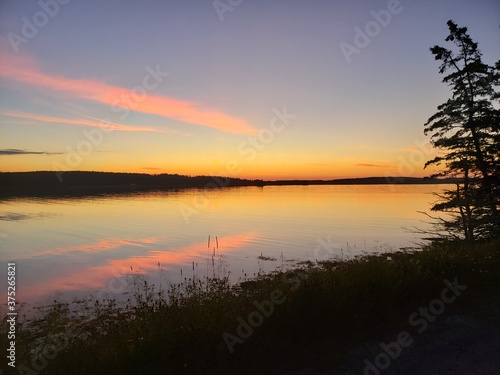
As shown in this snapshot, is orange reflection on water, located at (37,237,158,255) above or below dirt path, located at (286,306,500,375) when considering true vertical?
below

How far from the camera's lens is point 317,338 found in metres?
7.38

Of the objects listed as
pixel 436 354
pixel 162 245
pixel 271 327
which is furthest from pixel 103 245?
pixel 436 354

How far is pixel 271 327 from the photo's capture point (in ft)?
24.3

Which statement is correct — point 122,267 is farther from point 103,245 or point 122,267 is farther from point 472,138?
point 472,138

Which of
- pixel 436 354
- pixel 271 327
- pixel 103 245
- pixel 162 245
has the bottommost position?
pixel 103 245

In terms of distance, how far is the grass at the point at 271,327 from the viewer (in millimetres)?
6383

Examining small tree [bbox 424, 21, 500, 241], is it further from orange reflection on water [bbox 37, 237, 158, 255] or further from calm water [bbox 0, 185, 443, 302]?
orange reflection on water [bbox 37, 237, 158, 255]

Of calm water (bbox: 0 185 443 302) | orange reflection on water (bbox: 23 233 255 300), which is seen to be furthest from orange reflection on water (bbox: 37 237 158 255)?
orange reflection on water (bbox: 23 233 255 300)

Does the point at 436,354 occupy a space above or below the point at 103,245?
above

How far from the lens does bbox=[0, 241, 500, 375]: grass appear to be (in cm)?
638

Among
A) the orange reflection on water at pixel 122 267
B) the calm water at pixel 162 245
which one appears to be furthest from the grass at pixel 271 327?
the calm water at pixel 162 245

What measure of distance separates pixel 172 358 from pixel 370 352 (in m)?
3.90

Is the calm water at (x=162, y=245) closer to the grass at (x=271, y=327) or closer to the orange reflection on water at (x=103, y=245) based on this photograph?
the orange reflection on water at (x=103, y=245)

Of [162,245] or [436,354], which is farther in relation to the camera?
[162,245]
